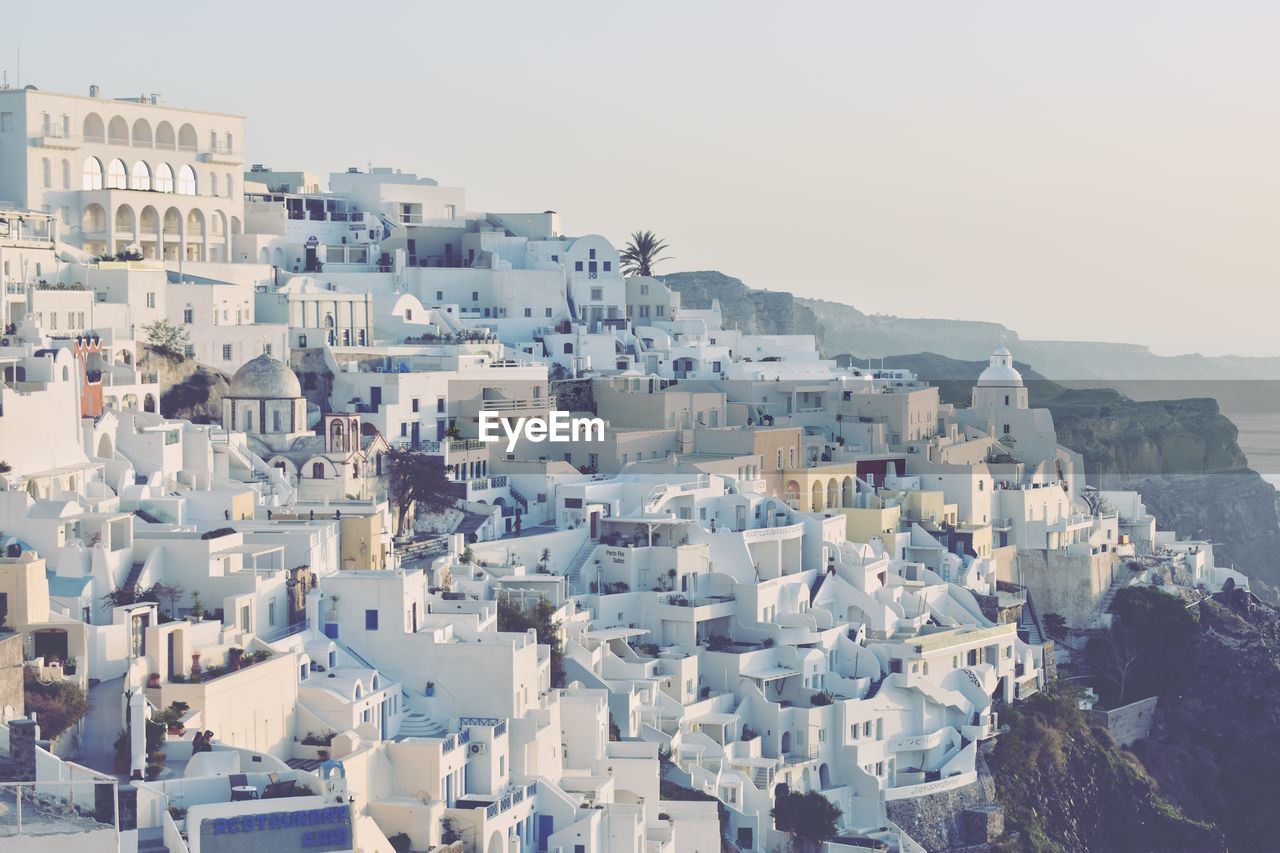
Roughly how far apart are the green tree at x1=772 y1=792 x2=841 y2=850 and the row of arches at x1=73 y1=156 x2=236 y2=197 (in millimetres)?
20490

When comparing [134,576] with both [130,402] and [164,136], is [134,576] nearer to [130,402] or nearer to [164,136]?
[130,402]

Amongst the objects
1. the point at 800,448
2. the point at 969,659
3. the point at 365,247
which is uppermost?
the point at 365,247

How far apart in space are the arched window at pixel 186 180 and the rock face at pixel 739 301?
30158 mm

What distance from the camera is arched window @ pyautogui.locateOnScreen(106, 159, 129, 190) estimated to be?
53312mm

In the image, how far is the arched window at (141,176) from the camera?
53844 mm

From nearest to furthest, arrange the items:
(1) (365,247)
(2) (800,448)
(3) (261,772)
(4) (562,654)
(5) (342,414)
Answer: (3) (261,772) → (4) (562,654) → (5) (342,414) → (2) (800,448) → (1) (365,247)

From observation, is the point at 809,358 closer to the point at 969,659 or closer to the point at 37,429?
the point at 969,659

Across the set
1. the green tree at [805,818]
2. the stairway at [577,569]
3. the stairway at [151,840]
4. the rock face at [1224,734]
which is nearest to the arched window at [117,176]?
the stairway at [577,569]

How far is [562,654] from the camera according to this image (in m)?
40.8

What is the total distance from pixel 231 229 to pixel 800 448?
13.3 metres

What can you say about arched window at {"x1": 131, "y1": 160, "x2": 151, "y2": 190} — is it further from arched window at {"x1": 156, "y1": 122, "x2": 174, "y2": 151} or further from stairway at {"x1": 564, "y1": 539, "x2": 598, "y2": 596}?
stairway at {"x1": 564, "y1": 539, "x2": 598, "y2": 596}

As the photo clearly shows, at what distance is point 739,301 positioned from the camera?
282ft

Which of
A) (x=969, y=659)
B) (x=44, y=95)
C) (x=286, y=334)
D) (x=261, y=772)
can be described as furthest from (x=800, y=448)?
(x=261, y=772)

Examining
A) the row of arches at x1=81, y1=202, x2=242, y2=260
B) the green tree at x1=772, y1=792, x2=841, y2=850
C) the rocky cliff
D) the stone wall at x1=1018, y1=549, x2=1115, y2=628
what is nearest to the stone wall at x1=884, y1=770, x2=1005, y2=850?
the green tree at x1=772, y1=792, x2=841, y2=850
